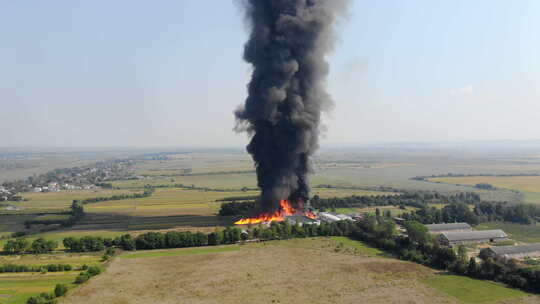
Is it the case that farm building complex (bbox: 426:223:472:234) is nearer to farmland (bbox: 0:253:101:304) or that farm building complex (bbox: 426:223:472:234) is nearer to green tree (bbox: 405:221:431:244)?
green tree (bbox: 405:221:431:244)

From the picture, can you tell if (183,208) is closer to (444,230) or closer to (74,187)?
(444,230)

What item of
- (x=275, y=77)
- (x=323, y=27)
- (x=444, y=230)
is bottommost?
(x=444, y=230)

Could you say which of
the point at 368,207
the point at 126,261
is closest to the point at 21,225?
the point at 126,261

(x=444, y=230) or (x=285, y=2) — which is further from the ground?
(x=285, y=2)

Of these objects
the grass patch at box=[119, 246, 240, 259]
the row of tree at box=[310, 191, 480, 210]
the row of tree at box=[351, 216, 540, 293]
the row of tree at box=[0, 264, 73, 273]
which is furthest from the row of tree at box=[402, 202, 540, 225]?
the row of tree at box=[0, 264, 73, 273]

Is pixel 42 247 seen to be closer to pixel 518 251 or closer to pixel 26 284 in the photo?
pixel 26 284

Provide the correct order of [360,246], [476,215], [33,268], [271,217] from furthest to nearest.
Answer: [476,215], [271,217], [360,246], [33,268]

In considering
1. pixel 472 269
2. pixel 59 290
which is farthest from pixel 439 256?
pixel 59 290
